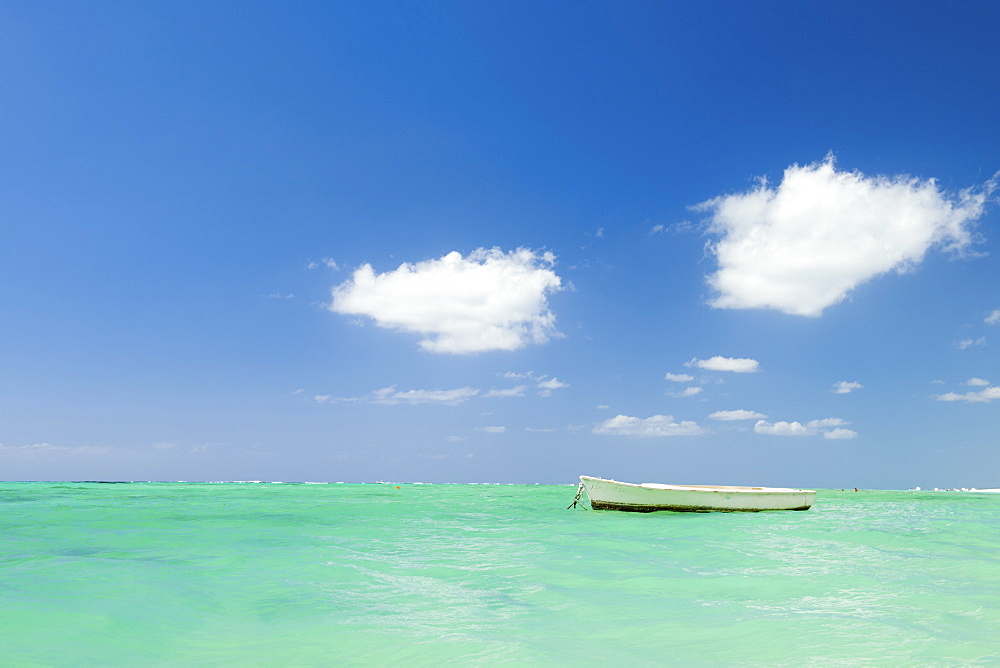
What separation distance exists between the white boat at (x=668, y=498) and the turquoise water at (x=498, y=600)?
11.4 metres

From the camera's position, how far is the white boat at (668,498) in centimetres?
3419

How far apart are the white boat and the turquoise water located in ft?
37.4

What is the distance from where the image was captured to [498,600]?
1188 centimetres

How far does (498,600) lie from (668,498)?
24.6 meters

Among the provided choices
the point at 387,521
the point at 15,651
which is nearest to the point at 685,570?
the point at 15,651

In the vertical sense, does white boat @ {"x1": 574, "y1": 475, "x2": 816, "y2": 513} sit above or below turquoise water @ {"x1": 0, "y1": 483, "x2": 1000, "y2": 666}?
above

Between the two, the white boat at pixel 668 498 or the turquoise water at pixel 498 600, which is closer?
the turquoise water at pixel 498 600

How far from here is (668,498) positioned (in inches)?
1355

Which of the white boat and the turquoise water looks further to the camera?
the white boat

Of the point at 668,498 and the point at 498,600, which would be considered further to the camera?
the point at 668,498

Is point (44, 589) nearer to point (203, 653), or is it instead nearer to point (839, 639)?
point (203, 653)

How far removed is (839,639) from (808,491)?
33468 mm

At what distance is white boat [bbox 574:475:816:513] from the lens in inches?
1346

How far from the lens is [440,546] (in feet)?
66.4
